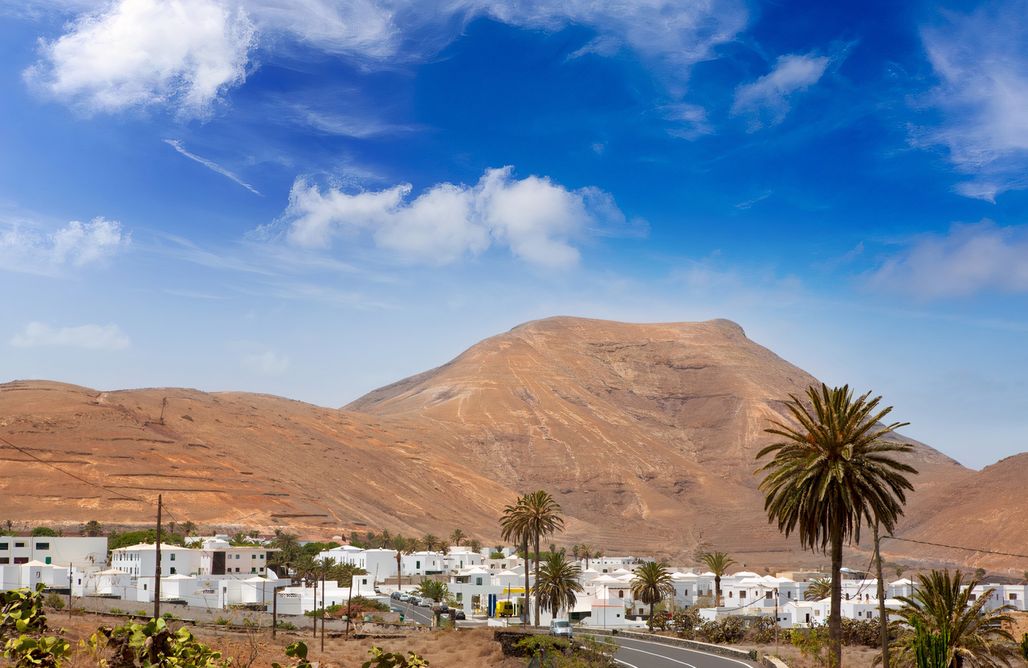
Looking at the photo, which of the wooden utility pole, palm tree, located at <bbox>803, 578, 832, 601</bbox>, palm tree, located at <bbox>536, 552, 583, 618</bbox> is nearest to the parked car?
palm tree, located at <bbox>536, 552, 583, 618</bbox>

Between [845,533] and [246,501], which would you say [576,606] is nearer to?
[845,533]

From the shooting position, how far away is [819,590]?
295 feet

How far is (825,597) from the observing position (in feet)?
284

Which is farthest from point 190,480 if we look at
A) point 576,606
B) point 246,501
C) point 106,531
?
point 576,606

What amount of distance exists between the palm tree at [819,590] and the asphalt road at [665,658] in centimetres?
3130

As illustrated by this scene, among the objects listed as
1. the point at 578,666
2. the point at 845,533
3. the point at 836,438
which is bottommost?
the point at 578,666

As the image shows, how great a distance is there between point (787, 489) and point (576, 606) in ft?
199

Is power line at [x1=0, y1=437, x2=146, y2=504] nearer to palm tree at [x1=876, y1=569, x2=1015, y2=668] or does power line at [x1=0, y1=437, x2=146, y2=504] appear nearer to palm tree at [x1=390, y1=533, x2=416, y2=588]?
palm tree at [x1=390, y1=533, x2=416, y2=588]

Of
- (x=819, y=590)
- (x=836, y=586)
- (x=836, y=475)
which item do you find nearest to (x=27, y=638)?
(x=836, y=475)

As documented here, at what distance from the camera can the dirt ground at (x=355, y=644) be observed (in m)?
38.6

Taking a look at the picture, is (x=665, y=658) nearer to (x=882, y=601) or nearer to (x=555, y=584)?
(x=882, y=601)

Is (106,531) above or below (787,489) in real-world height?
below

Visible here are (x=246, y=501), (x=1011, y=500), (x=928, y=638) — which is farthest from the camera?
(x=1011, y=500)

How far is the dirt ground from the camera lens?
127 ft
